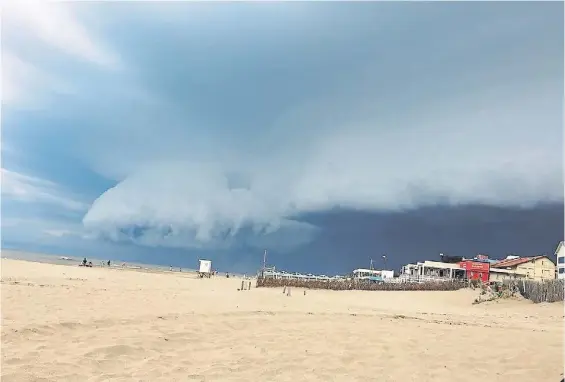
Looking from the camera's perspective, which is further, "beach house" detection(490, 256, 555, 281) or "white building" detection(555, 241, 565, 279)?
"beach house" detection(490, 256, 555, 281)

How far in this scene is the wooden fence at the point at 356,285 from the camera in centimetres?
3612

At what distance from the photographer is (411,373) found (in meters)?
7.22

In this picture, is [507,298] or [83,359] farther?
[507,298]

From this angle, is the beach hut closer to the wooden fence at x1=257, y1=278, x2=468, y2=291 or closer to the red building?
the wooden fence at x1=257, y1=278, x2=468, y2=291

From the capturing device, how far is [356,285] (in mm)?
37625

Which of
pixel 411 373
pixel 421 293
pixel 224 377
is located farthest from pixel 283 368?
pixel 421 293

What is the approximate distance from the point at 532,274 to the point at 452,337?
59.7 m

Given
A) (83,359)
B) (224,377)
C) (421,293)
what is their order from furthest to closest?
(421,293) < (83,359) < (224,377)

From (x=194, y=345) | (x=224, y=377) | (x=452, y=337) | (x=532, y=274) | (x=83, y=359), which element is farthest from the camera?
(x=532, y=274)

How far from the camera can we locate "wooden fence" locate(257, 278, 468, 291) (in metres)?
36.1

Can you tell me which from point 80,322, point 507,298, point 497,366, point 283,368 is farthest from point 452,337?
point 507,298

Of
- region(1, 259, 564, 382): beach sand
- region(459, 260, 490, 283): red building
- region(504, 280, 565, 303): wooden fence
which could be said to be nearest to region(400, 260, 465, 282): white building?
region(459, 260, 490, 283): red building

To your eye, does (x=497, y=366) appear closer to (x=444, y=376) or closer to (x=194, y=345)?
(x=444, y=376)

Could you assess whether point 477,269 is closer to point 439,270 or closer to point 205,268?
point 439,270
